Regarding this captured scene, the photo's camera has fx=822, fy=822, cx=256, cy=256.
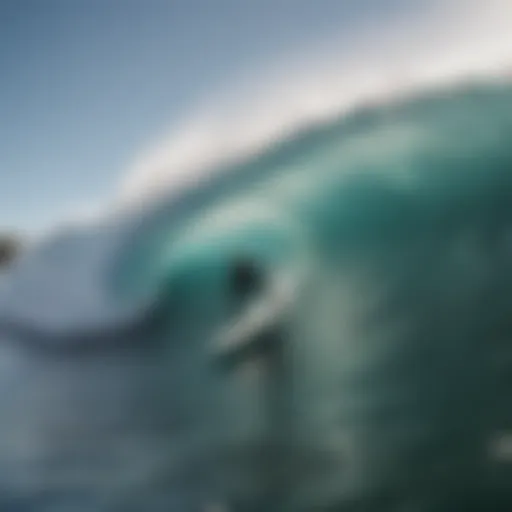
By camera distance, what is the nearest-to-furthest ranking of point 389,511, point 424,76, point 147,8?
point 389,511 < point 424,76 < point 147,8

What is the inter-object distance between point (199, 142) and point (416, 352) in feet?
1.76

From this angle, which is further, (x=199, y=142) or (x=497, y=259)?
(x=199, y=142)

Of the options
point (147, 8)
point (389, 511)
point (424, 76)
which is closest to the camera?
point (389, 511)

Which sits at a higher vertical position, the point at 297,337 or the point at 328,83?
the point at 328,83

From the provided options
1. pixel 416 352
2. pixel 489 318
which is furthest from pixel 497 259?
pixel 416 352

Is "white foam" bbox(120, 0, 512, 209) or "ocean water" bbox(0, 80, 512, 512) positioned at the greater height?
"white foam" bbox(120, 0, 512, 209)

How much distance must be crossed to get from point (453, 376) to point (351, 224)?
308mm

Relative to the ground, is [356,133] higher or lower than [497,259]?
higher

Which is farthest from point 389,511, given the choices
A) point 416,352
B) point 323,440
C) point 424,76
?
point 424,76

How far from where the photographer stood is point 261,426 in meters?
1.38

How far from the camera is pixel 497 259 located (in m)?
1.38

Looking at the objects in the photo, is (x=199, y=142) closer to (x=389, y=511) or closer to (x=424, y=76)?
(x=424, y=76)

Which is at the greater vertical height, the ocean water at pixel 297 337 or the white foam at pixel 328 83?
the white foam at pixel 328 83

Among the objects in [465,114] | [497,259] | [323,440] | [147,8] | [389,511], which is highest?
Result: [147,8]
